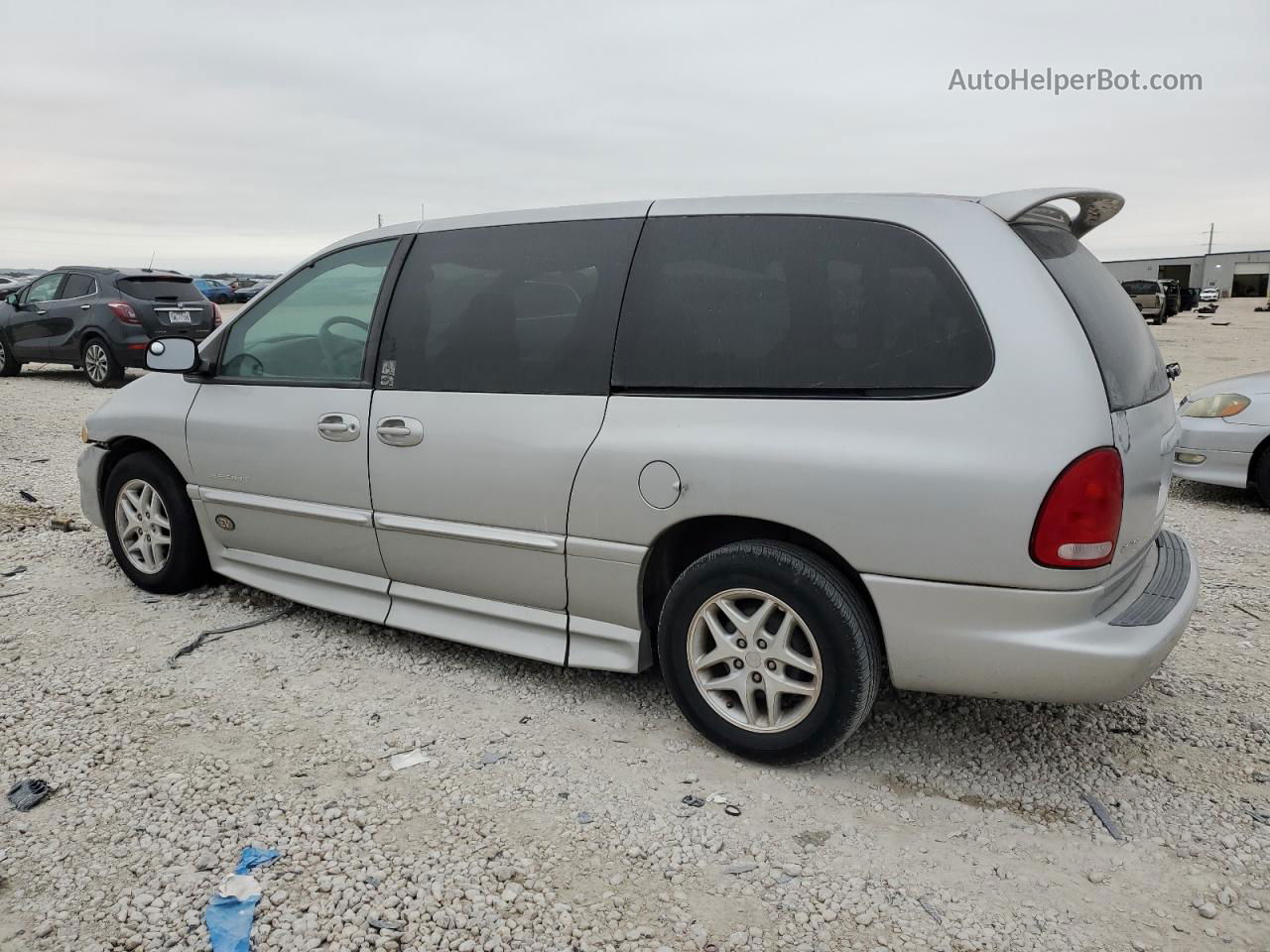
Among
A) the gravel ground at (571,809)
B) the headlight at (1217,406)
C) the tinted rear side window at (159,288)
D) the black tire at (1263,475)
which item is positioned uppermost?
the tinted rear side window at (159,288)

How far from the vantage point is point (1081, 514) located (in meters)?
2.53

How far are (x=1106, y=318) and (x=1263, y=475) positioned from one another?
14.5 feet

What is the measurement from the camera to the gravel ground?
234cm

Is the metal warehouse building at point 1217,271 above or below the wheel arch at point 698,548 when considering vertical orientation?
above

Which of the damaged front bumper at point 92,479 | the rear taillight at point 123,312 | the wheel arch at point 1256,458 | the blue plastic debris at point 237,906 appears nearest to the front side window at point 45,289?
the rear taillight at point 123,312

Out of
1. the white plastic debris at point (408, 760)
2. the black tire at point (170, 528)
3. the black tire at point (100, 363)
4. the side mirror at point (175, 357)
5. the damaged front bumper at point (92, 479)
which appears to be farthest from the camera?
the black tire at point (100, 363)

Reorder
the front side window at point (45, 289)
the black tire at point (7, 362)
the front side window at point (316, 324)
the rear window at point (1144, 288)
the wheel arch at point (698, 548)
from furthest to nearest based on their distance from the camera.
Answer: the rear window at point (1144, 288)
the black tire at point (7, 362)
the front side window at point (45, 289)
the front side window at point (316, 324)
the wheel arch at point (698, 548)

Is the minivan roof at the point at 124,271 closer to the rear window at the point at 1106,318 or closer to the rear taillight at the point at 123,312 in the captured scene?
the rear taillight at the point at 123,312

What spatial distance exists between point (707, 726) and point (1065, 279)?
5.72 ft

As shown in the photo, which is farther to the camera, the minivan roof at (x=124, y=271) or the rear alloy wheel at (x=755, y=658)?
the minivan roof at (x=124, y=271)

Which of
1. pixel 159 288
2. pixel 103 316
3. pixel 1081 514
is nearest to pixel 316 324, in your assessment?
pixel 1081 514

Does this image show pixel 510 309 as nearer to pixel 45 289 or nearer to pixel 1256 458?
pixel 1256 458

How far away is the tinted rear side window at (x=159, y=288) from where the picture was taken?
42.3 feet

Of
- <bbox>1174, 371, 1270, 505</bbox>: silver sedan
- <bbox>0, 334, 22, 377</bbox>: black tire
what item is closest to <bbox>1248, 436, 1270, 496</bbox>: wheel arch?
<bbox>1174, 371, 1270, 505</bbox>: silver sedan
